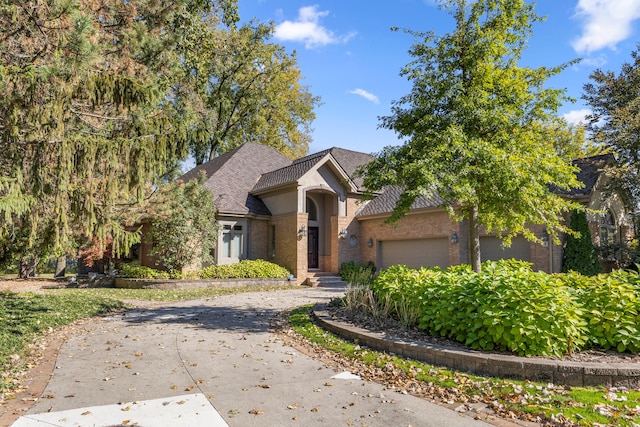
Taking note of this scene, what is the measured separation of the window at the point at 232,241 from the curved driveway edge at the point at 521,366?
15718 millimetres

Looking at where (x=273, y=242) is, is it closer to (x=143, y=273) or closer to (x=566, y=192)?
(x=143, y=273)

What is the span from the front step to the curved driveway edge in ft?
45.5

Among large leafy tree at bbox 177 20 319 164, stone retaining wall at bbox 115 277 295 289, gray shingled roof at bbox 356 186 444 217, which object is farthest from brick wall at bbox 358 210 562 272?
large leafy tree at bbox 177 20 319 164

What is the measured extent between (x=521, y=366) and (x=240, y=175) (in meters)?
21.1

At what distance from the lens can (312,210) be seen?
24.0 meters

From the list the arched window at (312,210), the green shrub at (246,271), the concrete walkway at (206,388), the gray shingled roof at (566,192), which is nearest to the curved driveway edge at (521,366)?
the concrete walkway at (206,388)

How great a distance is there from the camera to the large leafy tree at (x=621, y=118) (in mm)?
18609

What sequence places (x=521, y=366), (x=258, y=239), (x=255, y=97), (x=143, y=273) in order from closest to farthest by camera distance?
(x=521, y=366), (x=143, y=273), (x=258, y=239), (x=255, y=97)

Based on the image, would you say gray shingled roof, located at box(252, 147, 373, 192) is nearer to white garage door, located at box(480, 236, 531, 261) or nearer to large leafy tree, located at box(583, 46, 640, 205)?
white garage door, located at box(480, 236, 531, 261)

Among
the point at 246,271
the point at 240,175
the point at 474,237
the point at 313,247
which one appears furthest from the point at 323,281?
the point at 474,237

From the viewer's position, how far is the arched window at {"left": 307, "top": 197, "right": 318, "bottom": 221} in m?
23.8

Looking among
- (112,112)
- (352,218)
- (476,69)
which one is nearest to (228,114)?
(352,218)

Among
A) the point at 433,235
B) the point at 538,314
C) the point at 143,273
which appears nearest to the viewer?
the point at 538,314

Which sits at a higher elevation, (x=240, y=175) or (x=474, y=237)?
(x=240, y=175)
